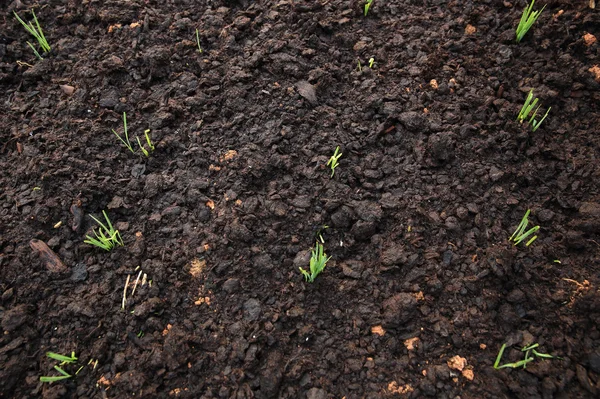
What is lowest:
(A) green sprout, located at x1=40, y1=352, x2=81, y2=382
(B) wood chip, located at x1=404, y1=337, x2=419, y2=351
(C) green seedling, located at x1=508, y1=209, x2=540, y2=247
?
(B) wood chip, located at x1=404, y1=337, x2=419, y2=351

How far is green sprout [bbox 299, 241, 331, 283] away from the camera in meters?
1.57

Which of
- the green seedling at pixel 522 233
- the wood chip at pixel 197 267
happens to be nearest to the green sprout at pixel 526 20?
the green seedling at pixel 522 233

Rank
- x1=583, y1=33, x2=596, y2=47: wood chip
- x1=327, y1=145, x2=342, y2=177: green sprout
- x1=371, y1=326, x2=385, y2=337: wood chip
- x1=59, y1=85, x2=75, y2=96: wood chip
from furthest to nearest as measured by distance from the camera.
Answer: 1. x1=59, y1=85, x2=75, y2=96: wood chip
2. x1=583, y1=33, x2=596, y2=47: wood chip
3. x1=327, y1=145, x2=342, y2=177: green sprout
4. x1=371, y1=326, x2=385, y2=337: wood chip

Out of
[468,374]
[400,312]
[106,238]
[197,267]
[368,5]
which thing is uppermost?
[368,5]

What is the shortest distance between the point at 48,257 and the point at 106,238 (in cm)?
25

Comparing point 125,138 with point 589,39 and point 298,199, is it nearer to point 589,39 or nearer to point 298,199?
point 298,199

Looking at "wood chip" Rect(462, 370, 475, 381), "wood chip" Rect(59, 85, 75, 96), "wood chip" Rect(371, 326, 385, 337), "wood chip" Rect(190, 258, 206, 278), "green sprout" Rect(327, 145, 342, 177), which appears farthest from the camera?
"wood chip" Rect(59, 85, 75, 96)

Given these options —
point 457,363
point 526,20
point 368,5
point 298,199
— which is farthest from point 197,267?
point 526,20

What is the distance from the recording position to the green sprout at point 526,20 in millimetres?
1931

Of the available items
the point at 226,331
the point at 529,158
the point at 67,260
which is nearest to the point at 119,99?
the point at 67,260

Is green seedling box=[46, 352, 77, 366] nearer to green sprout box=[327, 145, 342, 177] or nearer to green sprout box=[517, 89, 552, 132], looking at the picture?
green sprout box=[327, 145, 342, 177]

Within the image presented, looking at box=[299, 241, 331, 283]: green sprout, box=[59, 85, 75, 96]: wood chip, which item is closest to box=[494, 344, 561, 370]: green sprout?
box=[299, 241, 331, 283]: green sprout

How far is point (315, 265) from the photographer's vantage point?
1.58 m

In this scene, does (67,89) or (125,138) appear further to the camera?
(67,89)
